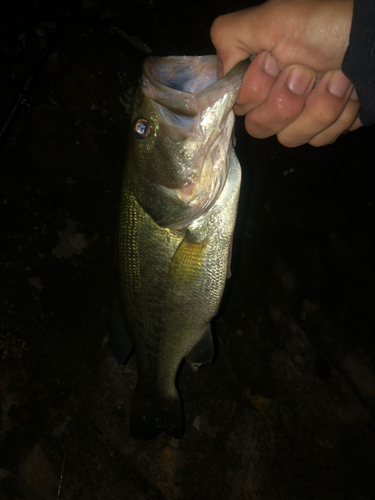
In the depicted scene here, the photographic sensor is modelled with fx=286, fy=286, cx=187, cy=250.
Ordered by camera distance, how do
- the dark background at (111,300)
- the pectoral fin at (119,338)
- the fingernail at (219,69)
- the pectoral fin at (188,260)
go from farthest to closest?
the dark background at (111,300) < the pectoral fin at (119,338) < the pectoral fin at (188,260) < the fingernail at (219,69)

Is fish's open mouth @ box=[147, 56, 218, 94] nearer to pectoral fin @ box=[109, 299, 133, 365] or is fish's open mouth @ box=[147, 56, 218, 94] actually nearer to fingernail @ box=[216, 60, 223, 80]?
fingernail @ box=[216, 60, 223, 80]

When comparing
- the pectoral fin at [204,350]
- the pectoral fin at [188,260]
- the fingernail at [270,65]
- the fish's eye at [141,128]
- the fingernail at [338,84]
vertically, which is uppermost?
the fingernail at [338,84]

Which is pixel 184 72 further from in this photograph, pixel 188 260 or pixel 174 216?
pixel 188 260

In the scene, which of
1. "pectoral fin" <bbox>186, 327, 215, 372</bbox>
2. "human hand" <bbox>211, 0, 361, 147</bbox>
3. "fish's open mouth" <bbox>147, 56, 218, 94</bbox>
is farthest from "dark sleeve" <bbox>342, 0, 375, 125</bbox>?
"pectoral fin" <bbox>186, 327, 215, 372</bbox>

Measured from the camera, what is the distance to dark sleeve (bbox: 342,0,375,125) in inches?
39.5

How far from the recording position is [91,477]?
7.49 ft

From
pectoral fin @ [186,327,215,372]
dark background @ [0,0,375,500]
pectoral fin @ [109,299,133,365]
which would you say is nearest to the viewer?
pectoral fin @ [186,327,215,372]

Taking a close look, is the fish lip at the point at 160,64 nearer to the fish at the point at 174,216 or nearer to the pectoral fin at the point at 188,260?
the fish at the point at 174,216

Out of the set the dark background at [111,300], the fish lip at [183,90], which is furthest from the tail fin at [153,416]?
the fish lip at [183,90]

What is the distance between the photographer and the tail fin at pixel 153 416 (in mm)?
2023

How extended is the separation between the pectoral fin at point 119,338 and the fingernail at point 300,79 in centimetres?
157

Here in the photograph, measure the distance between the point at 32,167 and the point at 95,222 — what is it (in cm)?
84

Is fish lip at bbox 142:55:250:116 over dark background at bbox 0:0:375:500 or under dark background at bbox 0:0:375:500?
over

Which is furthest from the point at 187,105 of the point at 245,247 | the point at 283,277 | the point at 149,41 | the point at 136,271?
the point at 149,41
